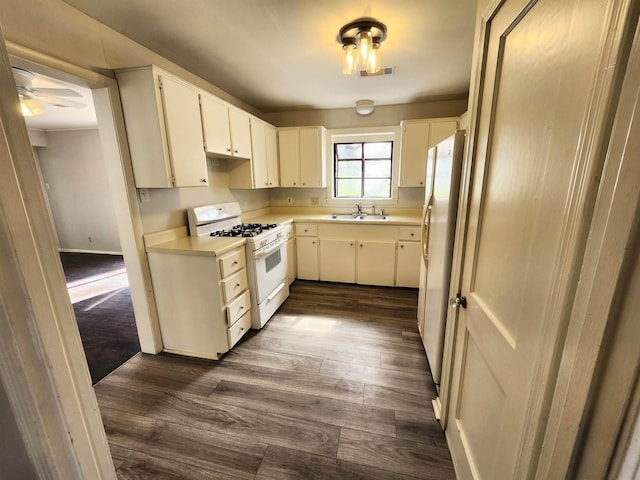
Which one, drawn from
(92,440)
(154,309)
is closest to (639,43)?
(92,440)

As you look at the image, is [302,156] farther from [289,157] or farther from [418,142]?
[418,142]

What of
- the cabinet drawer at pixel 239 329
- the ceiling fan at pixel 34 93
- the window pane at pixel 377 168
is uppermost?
the ceiling fan at pixel 34 93

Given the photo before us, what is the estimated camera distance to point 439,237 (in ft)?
5.58

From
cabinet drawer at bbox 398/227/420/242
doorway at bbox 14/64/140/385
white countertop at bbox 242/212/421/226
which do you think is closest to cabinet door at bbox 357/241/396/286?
cabinet drawer at bbox 398/227/420/242

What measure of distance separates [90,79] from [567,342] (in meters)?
2.51

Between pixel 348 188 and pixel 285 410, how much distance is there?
3.03 m

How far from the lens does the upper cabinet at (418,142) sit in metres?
3.19

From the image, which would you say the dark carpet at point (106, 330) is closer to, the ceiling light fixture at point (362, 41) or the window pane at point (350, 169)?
the ceiling light fixture at point (362, 41)

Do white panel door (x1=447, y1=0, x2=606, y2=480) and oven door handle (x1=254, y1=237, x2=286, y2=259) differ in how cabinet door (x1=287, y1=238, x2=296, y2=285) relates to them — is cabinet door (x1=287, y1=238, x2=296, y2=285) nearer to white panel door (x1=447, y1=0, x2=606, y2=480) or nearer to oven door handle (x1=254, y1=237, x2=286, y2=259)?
oven door handle (x1=254, y1=237, x2=286, y2=259)

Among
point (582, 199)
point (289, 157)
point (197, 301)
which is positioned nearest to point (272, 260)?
point (197, 301)

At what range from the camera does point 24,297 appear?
471 mm

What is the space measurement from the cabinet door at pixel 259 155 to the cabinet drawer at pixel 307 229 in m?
0.70

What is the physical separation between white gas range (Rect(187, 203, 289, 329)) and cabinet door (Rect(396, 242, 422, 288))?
1.43m

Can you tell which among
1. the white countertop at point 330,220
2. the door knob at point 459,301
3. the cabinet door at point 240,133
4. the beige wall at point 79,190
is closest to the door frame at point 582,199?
the door knob at point 459,301
